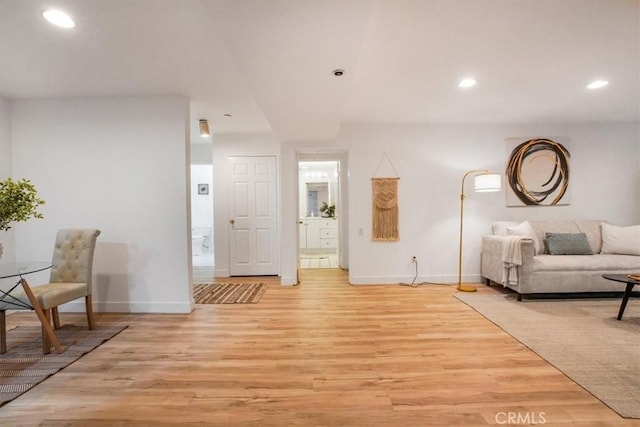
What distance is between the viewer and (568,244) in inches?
147

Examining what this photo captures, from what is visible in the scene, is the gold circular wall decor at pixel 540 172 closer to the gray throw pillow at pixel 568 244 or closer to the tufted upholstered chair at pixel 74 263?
the gray throw pillow at pixel 568 244

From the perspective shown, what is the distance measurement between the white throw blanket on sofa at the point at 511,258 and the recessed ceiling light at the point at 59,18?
486 cm

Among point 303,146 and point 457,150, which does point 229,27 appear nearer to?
point 303,146

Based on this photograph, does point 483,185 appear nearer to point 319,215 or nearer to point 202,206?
point 319,215

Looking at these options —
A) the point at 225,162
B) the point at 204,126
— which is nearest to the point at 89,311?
the point at 204,126

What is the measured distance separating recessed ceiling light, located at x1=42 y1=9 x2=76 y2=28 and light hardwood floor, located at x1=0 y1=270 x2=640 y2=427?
2.56m

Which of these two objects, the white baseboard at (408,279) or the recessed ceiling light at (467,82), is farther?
the white baseboard at (408,279)

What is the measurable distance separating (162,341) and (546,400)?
2.96 m

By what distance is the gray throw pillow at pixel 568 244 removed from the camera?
3.70m

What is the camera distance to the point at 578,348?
221 centimetres

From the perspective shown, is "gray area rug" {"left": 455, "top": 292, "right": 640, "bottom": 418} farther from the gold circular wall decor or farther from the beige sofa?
the gold circular wall decor

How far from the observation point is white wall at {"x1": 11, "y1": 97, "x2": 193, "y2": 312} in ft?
10.2

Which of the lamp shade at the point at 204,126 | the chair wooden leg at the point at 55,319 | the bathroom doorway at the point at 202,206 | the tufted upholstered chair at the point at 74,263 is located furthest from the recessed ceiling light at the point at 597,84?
the bathroom doorway at the point at 202,206

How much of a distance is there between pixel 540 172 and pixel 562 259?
1.55m
